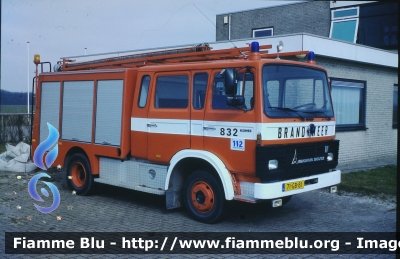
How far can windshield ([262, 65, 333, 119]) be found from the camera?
7.20 meters

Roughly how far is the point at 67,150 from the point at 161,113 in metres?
2.88

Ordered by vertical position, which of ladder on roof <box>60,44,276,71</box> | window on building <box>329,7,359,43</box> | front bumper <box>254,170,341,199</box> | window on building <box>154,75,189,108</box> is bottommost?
front bumper <box>254,170,341,199</box>

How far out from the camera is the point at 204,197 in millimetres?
7691

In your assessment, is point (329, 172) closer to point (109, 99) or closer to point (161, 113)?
point (161, 113)

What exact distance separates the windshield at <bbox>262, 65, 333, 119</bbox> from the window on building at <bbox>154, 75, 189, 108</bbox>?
1.49m

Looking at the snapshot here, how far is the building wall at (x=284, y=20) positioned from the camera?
71.5 ft

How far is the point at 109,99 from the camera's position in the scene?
915cm

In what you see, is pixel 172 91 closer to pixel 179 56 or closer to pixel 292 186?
pixel 179 56

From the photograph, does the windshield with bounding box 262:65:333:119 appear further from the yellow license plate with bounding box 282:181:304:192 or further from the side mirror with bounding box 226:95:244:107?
the yellow license plate with bounding box 282:181:304:192

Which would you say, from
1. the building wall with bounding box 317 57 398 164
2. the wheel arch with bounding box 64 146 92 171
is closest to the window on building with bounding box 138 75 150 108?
the wheel arch with bounding box 64 146 92 171

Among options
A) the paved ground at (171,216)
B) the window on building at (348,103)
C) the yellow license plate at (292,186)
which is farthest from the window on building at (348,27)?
the yellow license plate at (292,186)

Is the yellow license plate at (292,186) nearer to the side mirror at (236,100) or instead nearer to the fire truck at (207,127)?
the fire truck at (207,127)

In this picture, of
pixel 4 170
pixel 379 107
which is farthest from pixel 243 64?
pixel 379 107

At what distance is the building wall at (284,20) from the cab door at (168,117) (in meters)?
14.8
